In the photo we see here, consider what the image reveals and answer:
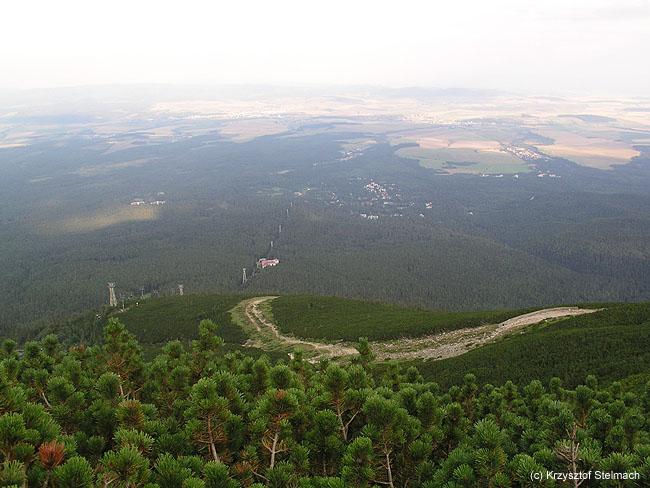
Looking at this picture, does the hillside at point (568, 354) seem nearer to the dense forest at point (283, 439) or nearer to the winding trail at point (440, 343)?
the winding trail at point (440, 343)

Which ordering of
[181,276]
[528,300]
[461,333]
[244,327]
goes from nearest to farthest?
1. [461,333]
2. [244,327]
3. [528,300]
4. [181,276]

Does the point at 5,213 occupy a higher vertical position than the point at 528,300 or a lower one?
higher

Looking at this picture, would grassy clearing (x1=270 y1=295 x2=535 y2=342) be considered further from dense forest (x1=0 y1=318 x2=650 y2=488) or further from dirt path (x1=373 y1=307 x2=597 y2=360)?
dense forest (x1=0 y1=318 x2=650 y2=488)

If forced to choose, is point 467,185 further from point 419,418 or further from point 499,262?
point 419,418

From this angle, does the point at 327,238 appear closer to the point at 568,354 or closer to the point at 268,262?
the point at 268,262

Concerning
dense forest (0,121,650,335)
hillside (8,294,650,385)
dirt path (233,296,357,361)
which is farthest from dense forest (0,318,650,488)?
dense forest (0,121,650,335)

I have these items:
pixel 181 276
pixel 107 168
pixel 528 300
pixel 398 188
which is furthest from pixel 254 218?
pixel 107 168
